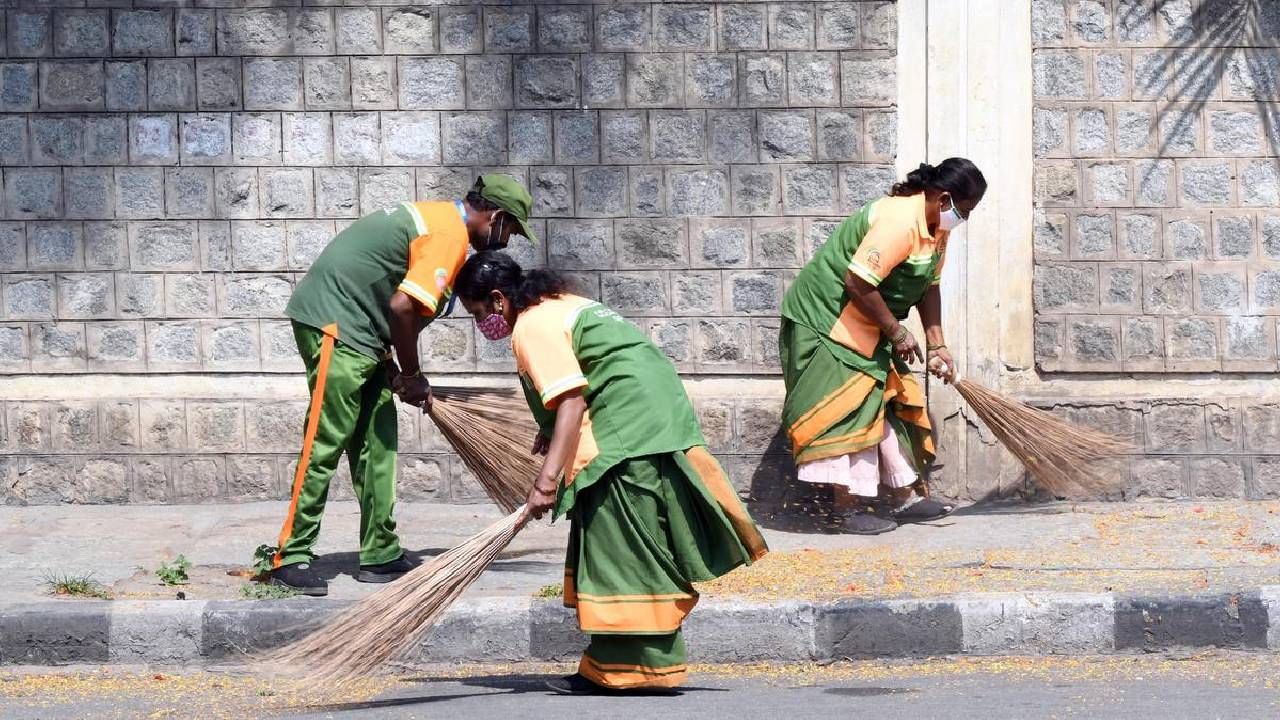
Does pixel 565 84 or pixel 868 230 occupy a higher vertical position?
pixel 565 84

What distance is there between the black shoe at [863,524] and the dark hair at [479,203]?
7.73 feet

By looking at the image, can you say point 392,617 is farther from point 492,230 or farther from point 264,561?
point 492,230

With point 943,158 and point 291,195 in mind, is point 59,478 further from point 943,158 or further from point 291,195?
point 943,158

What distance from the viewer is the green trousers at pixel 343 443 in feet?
21.2

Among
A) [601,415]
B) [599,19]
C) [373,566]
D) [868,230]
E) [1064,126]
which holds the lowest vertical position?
[373,566]

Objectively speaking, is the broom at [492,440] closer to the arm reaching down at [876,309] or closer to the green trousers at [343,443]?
the green trousers at [343,443]

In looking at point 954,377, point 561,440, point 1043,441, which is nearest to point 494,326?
point 561,440

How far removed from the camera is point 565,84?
8250 mm

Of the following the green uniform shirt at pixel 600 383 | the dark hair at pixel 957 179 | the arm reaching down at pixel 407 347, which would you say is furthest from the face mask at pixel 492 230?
the dark hair at pixel 957 179

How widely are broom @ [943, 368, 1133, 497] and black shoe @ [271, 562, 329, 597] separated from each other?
2.99 meters

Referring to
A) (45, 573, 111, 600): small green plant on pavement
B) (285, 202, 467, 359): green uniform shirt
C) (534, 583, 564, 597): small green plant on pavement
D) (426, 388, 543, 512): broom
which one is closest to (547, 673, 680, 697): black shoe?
(534, 583, 564, 597): small green plant on pavement

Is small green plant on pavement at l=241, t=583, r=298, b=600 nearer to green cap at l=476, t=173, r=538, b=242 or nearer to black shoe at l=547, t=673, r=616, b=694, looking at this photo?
black shoe at l=547, t=673, r=616, b=694

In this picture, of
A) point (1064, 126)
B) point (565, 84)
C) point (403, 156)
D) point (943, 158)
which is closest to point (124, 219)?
point (403, 156)

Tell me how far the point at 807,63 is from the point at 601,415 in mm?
3497
